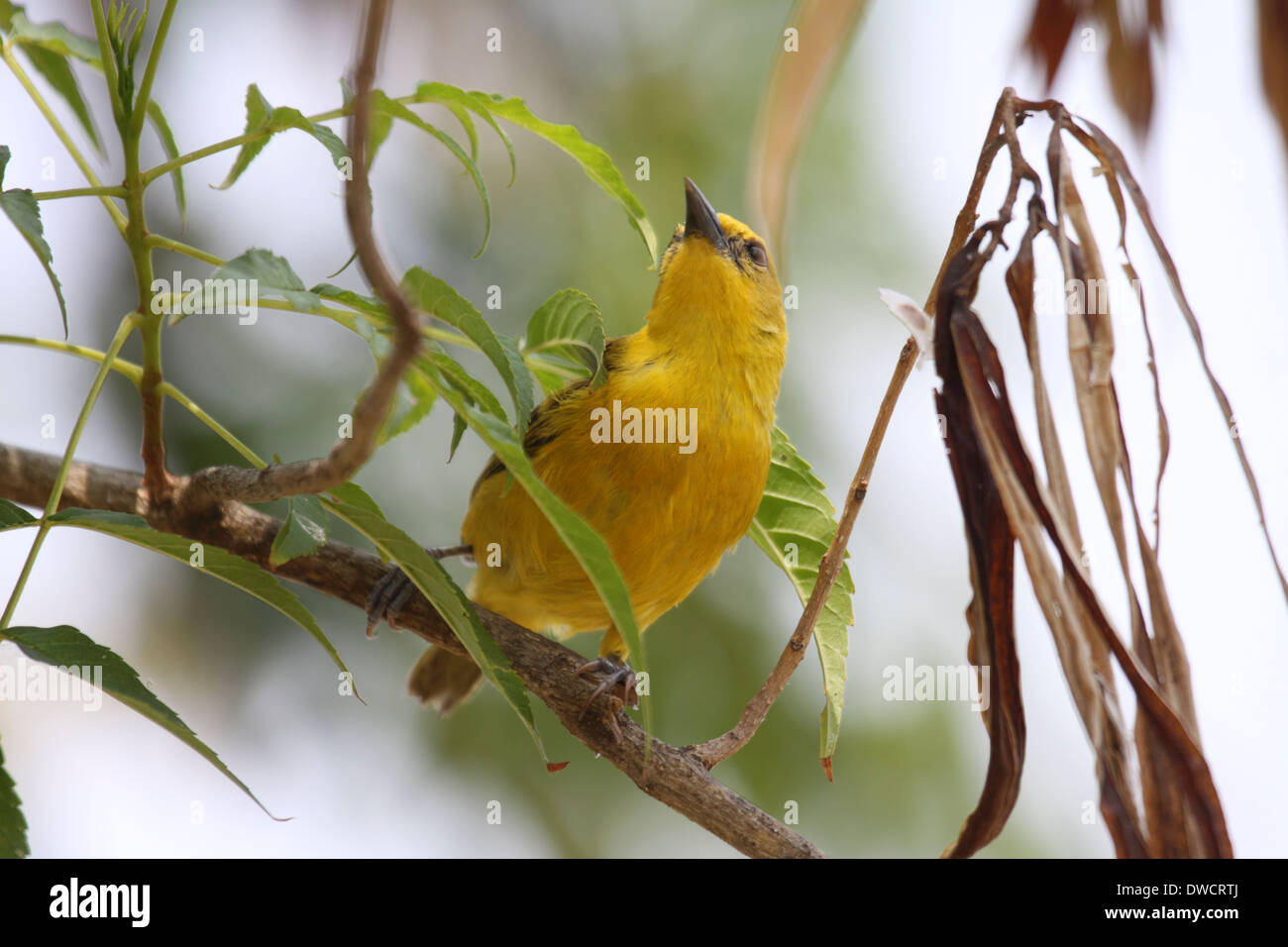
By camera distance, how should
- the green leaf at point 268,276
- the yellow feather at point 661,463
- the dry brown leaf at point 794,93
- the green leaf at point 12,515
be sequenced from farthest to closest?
the yellow feather at point 661,463 < the green leaf at point 12,515 < the green leaf at point 268,276 < the dry brown leaf at point 794,93

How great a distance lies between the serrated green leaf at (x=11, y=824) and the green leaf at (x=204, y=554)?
0.37 metres

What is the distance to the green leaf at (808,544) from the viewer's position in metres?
2.39

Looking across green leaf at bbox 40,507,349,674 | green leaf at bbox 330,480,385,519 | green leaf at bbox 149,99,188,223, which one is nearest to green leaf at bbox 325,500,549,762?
green leaf at bbox 330,480,385,519

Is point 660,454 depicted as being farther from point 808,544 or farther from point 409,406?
point 409,406

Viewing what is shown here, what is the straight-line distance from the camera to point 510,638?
2549mm

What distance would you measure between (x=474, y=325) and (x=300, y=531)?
52cm

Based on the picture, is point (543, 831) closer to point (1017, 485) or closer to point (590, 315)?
point (590, 315)

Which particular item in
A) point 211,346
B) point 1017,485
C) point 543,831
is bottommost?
point 543,831

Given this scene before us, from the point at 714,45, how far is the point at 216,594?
3709 mm

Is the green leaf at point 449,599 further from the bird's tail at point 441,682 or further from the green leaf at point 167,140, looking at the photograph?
the bird's tail at point 441,682

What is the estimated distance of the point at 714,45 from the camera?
588 cm

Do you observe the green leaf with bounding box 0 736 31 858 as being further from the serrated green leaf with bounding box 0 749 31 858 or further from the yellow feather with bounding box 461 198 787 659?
the yellow feather with bounding box 461 198 787 659

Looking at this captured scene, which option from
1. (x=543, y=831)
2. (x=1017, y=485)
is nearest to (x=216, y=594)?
(x=543, y=831)

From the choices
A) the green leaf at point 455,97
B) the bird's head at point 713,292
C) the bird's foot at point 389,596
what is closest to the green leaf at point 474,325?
the green leaf at point 455,97
